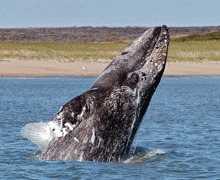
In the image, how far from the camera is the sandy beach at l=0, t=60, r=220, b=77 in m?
41.0

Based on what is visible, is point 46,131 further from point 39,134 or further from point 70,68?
point 70,68

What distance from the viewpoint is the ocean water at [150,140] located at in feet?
35.9

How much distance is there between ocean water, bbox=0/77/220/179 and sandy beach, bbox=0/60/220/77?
8727 millimetres

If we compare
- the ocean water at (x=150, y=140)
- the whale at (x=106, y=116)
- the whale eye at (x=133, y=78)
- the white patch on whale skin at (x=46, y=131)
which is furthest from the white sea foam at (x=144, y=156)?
the white patch on whale skin at (x=46, y=131)

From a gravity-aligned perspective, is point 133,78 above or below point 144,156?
above

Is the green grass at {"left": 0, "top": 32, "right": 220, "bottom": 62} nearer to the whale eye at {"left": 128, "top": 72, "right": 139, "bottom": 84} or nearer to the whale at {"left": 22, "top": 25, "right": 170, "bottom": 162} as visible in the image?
the whale at {"left": 22, "top": 25, "right": 170, "bottom": 162}

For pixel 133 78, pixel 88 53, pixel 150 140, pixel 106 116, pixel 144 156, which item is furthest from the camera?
pixel 88 53

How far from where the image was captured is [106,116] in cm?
1056

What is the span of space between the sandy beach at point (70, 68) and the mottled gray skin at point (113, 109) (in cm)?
2914

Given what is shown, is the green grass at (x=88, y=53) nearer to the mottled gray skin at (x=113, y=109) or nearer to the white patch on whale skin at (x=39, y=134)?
the mottled gray skin at (x=113, y=109)

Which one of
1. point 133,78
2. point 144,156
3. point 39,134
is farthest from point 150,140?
point 39,134

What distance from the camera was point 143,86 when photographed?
35.9 ft

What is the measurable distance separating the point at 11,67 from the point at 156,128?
993 inches

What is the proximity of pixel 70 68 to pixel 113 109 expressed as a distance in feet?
108
